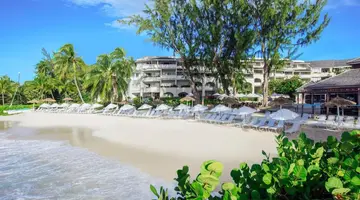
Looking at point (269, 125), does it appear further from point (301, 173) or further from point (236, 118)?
point (301, 173)

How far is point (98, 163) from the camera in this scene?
403 inches

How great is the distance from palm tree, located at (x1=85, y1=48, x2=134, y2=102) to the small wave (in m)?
28.1

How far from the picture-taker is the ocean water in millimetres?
7172

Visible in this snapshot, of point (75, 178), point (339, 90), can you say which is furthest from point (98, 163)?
point (339, 90)

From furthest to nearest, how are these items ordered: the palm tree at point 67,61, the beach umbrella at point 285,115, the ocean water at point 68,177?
1. the palm tree at point 67,61
2. the beach umbrella at point 285,115
3. the ocean water at point 68,177

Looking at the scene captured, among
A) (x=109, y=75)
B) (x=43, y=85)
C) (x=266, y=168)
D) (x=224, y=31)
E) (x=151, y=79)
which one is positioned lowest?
(x=266, y=168)

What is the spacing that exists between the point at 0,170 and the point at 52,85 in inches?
1637

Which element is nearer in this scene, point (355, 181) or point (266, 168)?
point (355, 181)

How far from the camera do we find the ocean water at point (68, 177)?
23.5 feet

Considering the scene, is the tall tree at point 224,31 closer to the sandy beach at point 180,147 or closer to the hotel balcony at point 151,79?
the sandy beach at point 180,147

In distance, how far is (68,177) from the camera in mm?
8555

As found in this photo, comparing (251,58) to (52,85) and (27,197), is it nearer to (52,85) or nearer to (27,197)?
(27,197)

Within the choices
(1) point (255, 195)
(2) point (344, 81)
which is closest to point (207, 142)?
(1) point (255, 195)

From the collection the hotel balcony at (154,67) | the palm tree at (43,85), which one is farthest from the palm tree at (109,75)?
the hotel balcony at (154,67)
